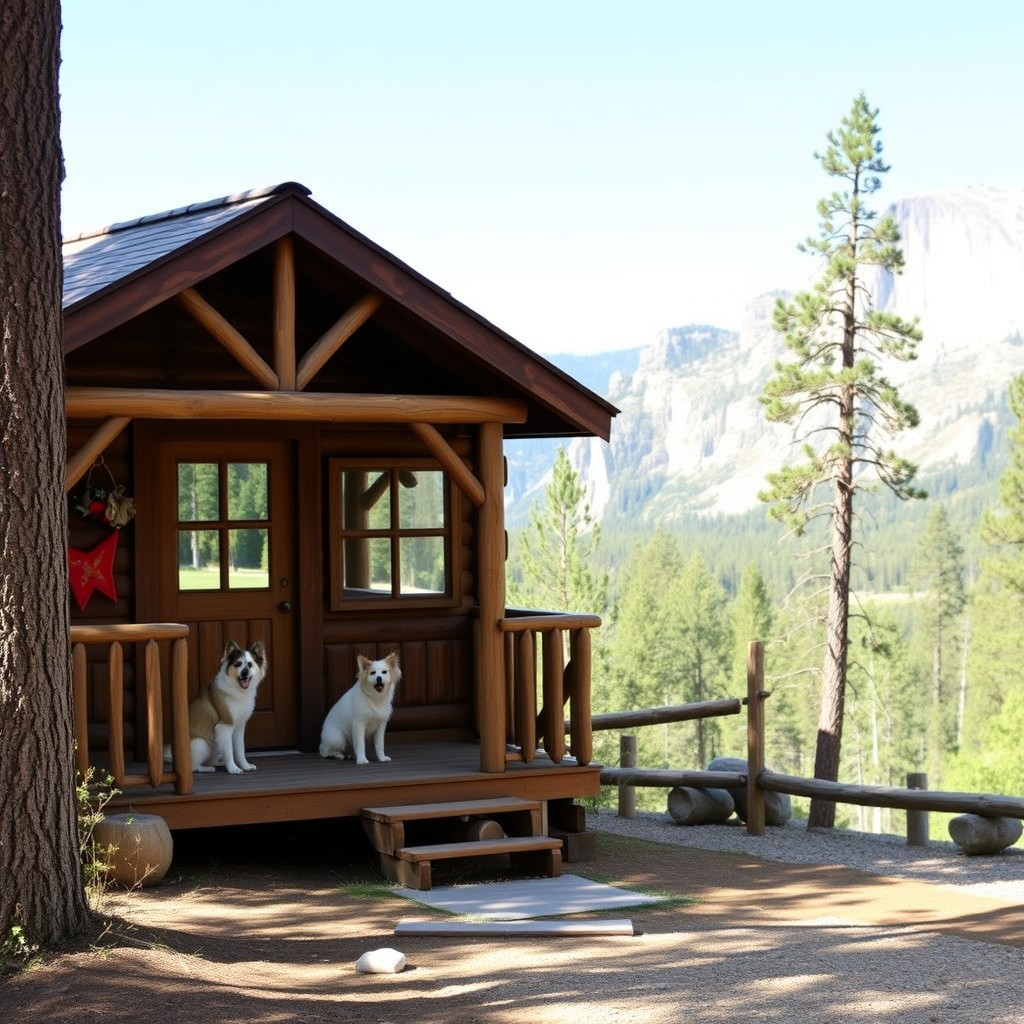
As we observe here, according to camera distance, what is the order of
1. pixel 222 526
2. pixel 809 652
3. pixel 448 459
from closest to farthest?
pixel 448 459 < pixel 222 526 < pixel 809 652

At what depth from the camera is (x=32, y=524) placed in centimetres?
610

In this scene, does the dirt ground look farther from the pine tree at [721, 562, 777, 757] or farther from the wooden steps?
the pine tree at [721, 562, 777, 757]

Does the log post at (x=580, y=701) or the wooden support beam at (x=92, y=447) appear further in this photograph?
the log post at (x=580, y=701)

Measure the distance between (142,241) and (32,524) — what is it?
385cm

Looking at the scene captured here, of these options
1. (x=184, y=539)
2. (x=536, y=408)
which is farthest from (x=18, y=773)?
(x=536, y=408)

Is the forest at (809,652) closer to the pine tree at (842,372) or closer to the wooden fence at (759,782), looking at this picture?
the pine tree at (842,372)

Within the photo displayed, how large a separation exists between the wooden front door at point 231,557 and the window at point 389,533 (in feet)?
1.31

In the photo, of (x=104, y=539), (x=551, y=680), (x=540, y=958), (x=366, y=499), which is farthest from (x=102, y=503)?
(x=540, y=958)

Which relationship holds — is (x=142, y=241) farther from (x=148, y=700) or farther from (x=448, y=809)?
(x=448, y=809)

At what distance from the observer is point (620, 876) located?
9250mm

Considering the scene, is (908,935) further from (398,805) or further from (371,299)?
(371,299)

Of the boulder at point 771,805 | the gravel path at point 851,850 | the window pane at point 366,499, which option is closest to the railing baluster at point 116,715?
the window pane at point 366,499

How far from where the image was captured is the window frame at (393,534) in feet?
34.7

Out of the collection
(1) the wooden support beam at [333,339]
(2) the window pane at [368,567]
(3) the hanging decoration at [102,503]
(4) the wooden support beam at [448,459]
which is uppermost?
(1) the wooden support beam at [333,339]
